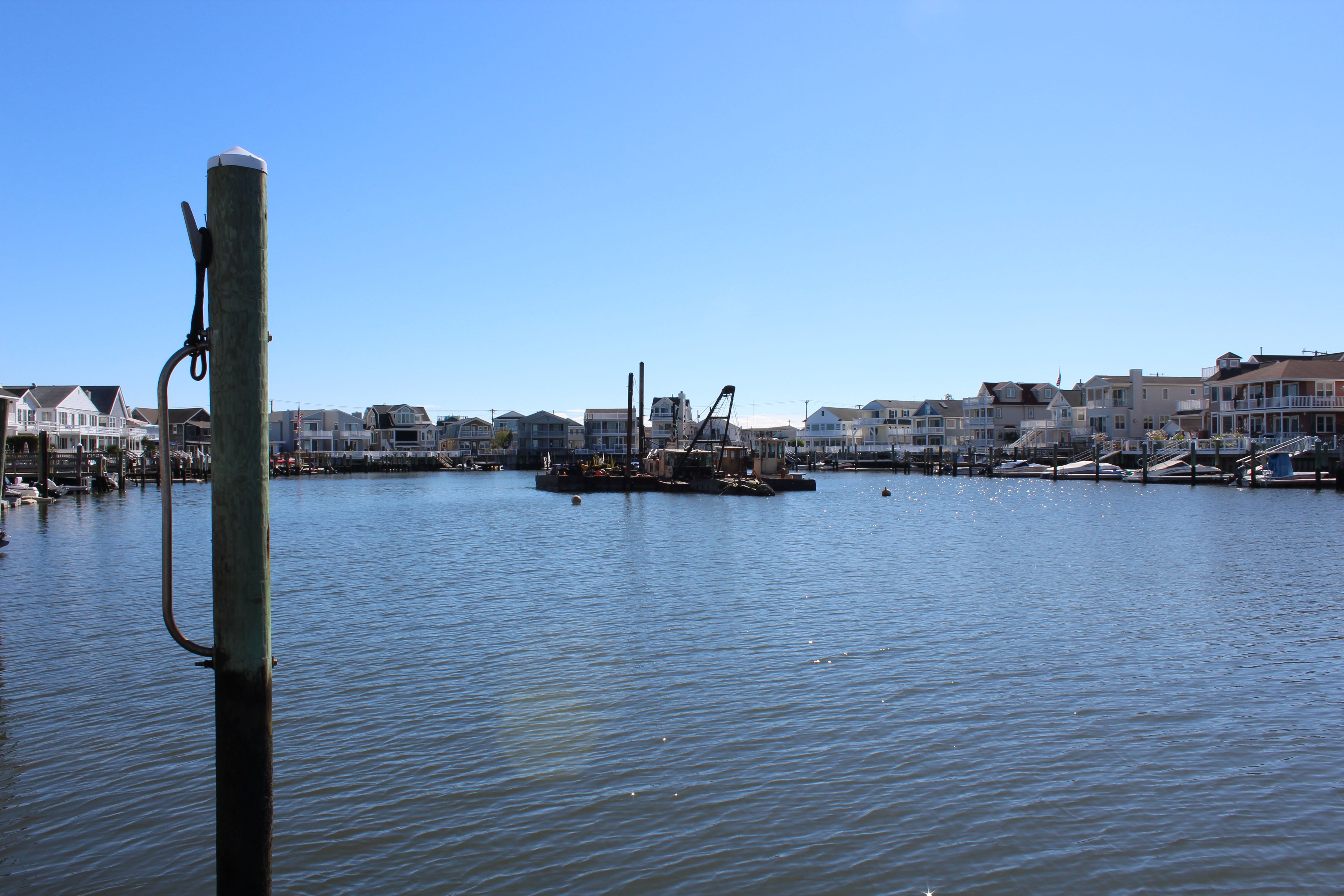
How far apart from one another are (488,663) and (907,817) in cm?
766

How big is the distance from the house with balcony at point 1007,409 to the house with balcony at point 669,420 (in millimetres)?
40628

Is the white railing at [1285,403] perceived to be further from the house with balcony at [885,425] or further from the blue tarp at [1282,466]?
the house with balcony at [885,425]

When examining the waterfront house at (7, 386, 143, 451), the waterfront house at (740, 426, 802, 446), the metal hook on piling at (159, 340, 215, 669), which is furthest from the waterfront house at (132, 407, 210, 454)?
the metal hook on piling at (159, 340, 215, 669)

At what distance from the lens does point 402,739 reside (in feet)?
34.2

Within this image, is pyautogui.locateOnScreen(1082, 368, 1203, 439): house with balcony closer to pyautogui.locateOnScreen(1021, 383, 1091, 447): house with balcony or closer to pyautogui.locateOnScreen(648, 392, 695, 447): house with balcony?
pyautogui.locateOnScreen(1021, 383, 1091, 447): house with balcony

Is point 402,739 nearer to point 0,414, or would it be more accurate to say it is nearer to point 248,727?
point 248,727

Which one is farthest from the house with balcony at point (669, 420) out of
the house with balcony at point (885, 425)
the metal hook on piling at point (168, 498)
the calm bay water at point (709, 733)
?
the metal hook on piling at point (168, 498)

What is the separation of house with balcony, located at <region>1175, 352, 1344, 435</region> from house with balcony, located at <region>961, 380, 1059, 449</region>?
A: 22946 mm

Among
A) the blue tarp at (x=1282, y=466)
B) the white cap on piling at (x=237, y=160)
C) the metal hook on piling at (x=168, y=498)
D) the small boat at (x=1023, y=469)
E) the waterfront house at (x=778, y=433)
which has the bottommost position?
the small boat at (x=1023, y=469)

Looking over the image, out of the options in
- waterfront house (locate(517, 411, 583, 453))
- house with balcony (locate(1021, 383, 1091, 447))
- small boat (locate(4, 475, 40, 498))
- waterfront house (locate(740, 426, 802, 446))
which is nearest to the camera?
small boat (locate(4, 475, 40, 498))

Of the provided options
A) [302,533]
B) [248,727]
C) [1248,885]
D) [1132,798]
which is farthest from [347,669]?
[302,533]

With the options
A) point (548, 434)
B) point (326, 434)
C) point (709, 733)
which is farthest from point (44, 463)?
point (548, 434)

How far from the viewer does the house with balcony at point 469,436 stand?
512ft

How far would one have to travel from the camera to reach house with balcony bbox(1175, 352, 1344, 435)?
83750 mm
